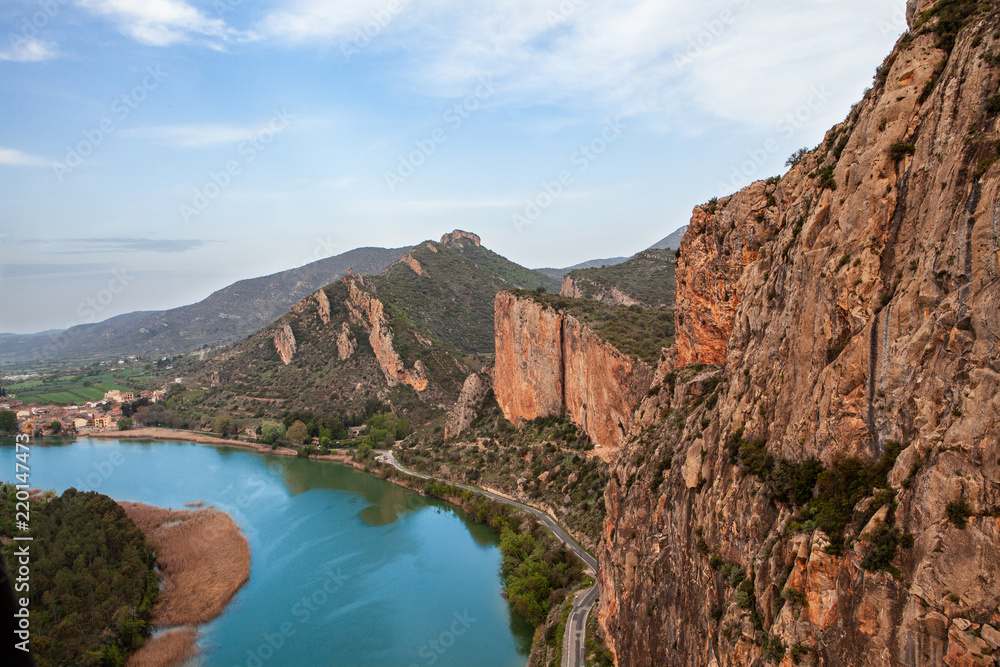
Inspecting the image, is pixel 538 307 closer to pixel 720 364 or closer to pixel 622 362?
pixel 622 362

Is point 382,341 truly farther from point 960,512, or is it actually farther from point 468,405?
point 960,512

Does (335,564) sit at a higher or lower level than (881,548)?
lower

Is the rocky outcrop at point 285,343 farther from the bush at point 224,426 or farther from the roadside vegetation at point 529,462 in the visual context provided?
the roadside vegetation at point 529,462

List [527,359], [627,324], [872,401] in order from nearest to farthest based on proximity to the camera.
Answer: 1. [872,401]
2. [627,324]
3. [527,359]

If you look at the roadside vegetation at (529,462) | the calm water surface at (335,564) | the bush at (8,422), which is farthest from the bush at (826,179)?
the bush at (8,422)

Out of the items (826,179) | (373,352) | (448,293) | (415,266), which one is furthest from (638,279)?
(826,179)

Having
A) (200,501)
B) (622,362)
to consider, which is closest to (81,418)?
(200,501)
